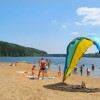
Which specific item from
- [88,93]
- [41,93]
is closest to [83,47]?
[88,93]

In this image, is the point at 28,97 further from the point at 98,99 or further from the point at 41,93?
the point at 98,99

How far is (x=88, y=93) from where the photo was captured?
1563cm

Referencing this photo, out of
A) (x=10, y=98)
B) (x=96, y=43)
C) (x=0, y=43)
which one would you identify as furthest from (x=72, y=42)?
(x=0, y=43)

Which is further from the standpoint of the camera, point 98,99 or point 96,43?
point 96,43

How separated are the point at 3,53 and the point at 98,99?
188041 millimetres

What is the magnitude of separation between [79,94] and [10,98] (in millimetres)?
3918

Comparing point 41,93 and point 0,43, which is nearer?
point 41,93

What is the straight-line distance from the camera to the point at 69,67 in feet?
64.8

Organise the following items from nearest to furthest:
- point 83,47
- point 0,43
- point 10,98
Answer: point 10,98 → point 83,47 → point 0,43

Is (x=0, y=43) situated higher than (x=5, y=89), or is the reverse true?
(x=0, y=43)

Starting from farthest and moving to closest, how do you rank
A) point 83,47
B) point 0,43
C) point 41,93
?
point 0,43 < point 83,47 < point 41,93

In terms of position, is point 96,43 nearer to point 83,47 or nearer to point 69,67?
point 83,47

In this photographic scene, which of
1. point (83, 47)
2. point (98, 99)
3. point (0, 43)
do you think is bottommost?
point (98, 99)

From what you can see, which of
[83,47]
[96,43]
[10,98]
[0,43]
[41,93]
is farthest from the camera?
[0,43]
